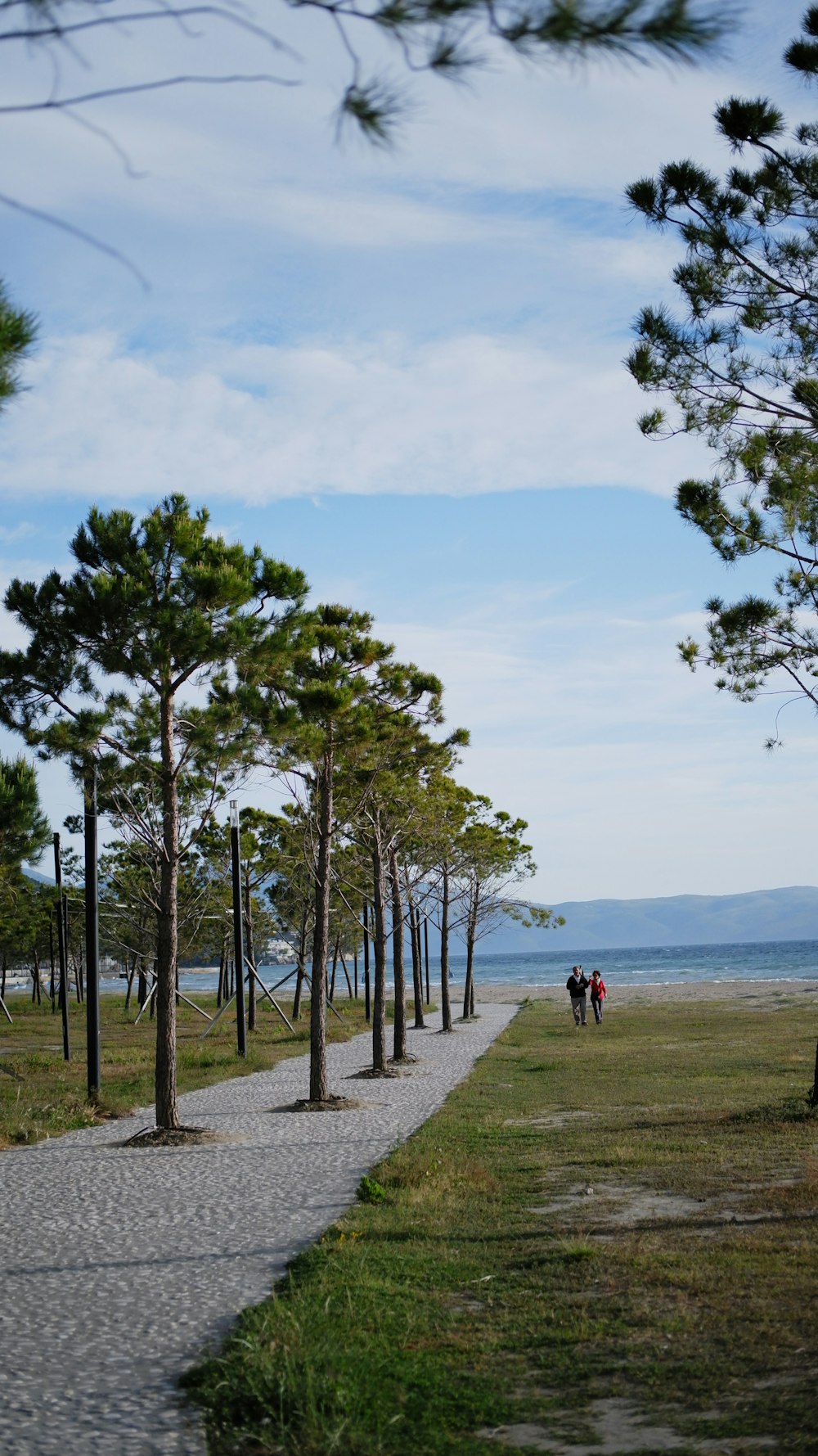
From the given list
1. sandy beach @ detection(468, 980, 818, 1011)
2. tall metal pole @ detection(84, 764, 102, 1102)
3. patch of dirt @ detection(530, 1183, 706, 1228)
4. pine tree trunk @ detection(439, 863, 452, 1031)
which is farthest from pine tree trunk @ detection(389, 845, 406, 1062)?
sandy beach @ detection(468, 980, 818, 1011)

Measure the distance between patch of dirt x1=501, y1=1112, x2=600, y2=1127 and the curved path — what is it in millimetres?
1117

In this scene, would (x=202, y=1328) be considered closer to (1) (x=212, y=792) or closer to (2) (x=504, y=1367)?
(2) (x=504, y=1367)

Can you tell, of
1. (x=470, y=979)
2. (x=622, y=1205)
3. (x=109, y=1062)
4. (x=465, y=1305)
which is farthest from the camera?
(x=470, y=979)

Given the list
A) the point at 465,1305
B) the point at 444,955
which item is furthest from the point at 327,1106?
the point at 444,955

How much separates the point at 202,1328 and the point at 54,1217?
13.0 ft

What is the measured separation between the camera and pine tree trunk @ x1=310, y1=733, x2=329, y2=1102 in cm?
1634

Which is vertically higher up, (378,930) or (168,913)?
(168,913)

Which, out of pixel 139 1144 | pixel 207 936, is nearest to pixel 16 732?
pixel 139 1144

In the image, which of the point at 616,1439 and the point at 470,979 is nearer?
the point at 616,1439

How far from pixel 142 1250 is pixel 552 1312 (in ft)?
10.7

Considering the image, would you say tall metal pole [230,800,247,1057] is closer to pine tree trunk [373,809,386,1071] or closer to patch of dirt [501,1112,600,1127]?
pine tree trunk [373,809,386,1071]

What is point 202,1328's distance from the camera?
6.09 meters

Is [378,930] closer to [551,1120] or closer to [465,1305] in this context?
[551,1120]

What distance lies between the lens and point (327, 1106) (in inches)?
650
